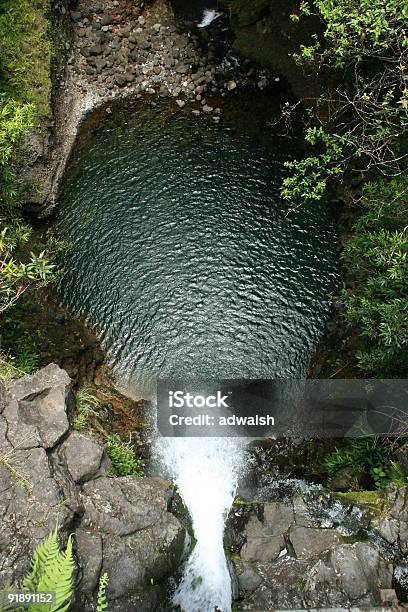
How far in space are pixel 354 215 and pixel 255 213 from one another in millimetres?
2798

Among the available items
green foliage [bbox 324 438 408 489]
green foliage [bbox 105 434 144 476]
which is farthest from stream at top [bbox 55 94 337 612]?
green foliage [bbox 324 438 408 489]

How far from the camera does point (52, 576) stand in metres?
6.09

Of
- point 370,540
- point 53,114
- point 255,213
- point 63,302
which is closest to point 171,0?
point 53,114

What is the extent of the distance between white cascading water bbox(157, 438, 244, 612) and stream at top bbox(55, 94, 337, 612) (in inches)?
1.2

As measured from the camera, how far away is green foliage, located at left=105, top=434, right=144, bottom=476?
1059 cm

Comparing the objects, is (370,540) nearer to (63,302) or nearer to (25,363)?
(25,363)

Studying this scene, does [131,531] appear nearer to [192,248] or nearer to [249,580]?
[249,580]

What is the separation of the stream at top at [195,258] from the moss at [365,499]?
2621mm

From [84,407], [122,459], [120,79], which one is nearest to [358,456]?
[122,459]

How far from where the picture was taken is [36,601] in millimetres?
6188

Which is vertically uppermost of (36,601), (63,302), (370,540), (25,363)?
(63,302)

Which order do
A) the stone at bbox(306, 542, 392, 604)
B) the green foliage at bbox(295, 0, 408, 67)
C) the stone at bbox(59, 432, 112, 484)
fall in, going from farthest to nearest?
the stone at bbox(59, 432, 112, 484), the green foliage at bbox(295, 0, 408, 67), the stone at bbox(306, 542, 392, 604)

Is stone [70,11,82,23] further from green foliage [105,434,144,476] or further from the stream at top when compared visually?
green foliage [105,434,144,476]

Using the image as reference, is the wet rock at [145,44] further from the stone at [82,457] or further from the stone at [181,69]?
the stone at [82,457]
